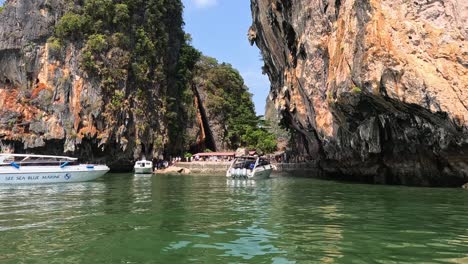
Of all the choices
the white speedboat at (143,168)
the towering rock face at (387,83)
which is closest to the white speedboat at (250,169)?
the towering rock face at (387,83)

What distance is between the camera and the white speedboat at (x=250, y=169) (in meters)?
35.5

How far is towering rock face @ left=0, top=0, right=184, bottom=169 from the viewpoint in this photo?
51.6 m

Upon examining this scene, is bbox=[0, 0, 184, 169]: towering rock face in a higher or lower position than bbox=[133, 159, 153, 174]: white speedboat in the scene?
higher

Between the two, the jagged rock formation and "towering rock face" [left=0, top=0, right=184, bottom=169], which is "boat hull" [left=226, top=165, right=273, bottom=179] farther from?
the jagged rock formation

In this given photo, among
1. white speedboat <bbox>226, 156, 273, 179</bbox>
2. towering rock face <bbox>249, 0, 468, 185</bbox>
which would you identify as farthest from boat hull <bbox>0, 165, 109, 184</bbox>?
towering rock face <bbox>249, 0, 468, 185</bbox>

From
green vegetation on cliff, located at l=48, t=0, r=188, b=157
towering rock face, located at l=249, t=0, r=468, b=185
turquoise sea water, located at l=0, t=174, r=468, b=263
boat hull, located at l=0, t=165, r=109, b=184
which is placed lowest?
turquoise sea water, located at l=0, t=174, r=468, b=263

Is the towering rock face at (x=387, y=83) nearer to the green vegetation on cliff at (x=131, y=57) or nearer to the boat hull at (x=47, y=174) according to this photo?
the boat hull at (x=47, y=174)

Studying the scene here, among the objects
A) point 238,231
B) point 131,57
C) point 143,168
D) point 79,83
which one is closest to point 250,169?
point 143,168

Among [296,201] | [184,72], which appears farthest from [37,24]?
[296,201]

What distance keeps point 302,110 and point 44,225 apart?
26.6 meters

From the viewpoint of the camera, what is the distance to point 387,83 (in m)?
21.2

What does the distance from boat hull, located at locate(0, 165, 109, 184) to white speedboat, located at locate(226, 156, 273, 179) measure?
430 inches

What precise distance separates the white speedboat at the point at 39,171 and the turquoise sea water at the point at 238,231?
14368 millimetres

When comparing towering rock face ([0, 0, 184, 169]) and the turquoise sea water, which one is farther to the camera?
towering rock face ([0, 0, 184, 169])
